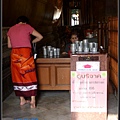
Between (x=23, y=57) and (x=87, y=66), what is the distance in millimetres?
1312

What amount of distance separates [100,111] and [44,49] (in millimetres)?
2050

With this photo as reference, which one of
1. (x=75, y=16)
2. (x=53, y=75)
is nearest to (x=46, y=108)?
(x=53, y=75)

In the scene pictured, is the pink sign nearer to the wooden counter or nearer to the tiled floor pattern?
the tiled floor pattern

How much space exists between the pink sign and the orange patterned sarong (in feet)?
3.84

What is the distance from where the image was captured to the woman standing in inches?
185

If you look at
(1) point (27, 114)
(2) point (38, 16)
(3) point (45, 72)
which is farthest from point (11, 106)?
(2) point (38, 16)

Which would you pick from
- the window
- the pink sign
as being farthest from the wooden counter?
the window

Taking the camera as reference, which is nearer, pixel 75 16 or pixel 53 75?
pixel 53 75

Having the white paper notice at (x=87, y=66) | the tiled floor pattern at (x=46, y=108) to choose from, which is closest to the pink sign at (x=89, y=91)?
the white paper notice at (x=87, y=66)

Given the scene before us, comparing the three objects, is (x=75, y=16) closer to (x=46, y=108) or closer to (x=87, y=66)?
(x=46, y=108)

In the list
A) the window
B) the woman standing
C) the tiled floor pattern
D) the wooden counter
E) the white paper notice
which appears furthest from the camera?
the window

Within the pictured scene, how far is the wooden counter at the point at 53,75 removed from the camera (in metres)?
5.57

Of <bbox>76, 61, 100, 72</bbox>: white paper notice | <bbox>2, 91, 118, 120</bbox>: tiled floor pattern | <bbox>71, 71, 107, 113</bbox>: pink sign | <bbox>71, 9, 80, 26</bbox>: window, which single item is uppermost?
<bbox>71, 9, 80, 26</bbox>: window

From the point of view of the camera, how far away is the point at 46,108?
4.94 meters
